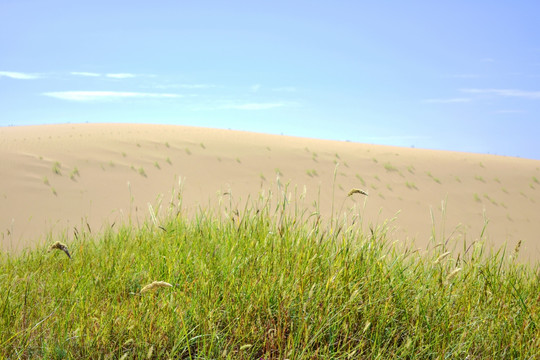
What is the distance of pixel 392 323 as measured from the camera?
213cm

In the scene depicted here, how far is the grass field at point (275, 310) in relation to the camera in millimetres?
1885

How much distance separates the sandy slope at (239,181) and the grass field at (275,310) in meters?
4.02

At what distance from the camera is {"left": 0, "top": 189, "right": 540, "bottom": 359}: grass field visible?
74.2 inches

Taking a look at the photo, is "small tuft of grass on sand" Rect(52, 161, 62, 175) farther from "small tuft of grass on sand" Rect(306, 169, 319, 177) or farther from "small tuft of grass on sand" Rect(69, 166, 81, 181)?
"small tuft of grass on sand" Rect(306, 169, 319, 177)

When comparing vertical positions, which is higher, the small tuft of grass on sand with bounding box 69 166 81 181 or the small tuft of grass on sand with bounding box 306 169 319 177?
the small tuft of grass on sand with bounding box 306 169 319 177

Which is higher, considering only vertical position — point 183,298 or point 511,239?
point 183,298

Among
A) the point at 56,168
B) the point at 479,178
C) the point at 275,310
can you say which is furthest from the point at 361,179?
the point at 275,310

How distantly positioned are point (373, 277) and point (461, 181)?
11.6 m

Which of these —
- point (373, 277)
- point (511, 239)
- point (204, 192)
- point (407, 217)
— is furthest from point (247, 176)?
point (373, 277)

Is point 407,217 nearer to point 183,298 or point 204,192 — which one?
point 204,192

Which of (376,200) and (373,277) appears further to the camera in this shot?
(376,200)

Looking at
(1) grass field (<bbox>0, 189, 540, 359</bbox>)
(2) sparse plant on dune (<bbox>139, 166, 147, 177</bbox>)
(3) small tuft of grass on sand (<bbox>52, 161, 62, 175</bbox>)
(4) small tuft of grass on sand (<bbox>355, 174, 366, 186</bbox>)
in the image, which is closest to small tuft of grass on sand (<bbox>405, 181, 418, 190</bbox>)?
(4) small tuft of grass on sand (<bbox>355, 174, 366, 186</bbox>)

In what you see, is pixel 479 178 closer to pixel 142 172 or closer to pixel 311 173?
pixel 311 173

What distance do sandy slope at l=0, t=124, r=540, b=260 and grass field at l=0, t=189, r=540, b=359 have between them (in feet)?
13.2
